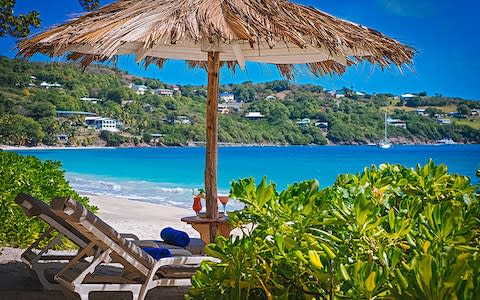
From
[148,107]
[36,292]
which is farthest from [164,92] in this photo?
[36,292]

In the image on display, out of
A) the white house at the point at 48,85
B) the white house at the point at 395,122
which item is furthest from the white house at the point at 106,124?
the white house at the point at 395,122

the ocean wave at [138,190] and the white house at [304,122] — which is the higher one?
the white house at [304,122]

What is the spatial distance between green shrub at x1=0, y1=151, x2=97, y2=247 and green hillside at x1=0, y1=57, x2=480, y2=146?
104 ft

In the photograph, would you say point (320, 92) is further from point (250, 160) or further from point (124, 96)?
point (124, 96)

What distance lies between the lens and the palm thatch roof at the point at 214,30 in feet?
11.9

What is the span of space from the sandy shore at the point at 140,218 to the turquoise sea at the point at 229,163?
7696 mm

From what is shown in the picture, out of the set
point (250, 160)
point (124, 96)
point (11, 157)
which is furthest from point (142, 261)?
point (124, 96)

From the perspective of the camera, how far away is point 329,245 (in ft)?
4.58

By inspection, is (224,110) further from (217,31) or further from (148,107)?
(217,31)

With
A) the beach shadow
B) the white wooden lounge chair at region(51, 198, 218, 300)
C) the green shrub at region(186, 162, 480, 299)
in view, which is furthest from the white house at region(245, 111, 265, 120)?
the green shrub at region(186, 162, 480, 299)

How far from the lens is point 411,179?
85.4 inches

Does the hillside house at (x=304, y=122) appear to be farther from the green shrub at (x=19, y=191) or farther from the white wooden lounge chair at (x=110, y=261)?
the white wooden lounge chair at (x=110, y=261)

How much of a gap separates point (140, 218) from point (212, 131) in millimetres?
8003

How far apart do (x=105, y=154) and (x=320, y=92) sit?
16.3 metres
